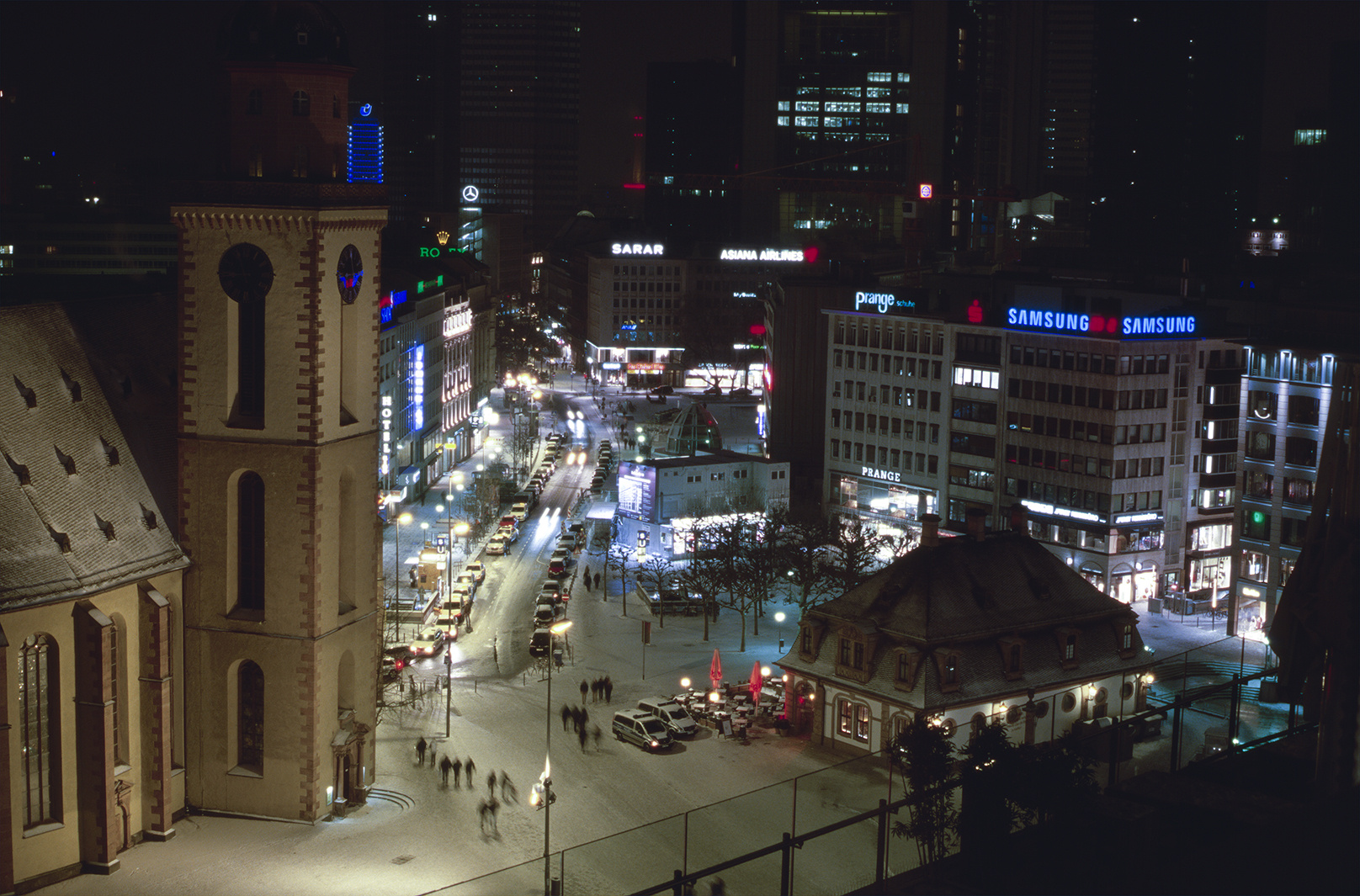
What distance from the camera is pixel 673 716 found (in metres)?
82.9

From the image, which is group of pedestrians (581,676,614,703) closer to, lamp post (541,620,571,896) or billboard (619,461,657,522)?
lamp post (541,620,571,896)

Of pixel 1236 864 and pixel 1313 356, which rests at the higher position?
pixel 1313 356

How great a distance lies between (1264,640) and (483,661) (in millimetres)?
49423

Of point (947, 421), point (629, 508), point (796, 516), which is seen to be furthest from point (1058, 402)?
point (629, 508)

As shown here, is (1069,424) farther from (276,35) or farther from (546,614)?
(276,35)

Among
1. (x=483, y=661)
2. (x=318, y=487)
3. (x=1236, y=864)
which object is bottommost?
(x=483, y=661)

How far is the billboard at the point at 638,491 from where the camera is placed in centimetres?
13025

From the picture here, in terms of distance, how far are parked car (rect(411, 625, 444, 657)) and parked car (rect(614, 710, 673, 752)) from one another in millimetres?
19960

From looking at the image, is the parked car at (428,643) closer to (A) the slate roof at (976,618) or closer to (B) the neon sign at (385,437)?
(A) the slate roof at (976,618)

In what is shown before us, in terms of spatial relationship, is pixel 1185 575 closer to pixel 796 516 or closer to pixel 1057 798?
pixel 796 516

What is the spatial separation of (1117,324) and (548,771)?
71.3m

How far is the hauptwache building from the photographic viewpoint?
12325 centimetres

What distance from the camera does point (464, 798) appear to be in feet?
233

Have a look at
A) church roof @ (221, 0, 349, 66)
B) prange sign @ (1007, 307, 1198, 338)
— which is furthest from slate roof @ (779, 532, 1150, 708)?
prange sign @ (1007, 307, 1198, 338)
